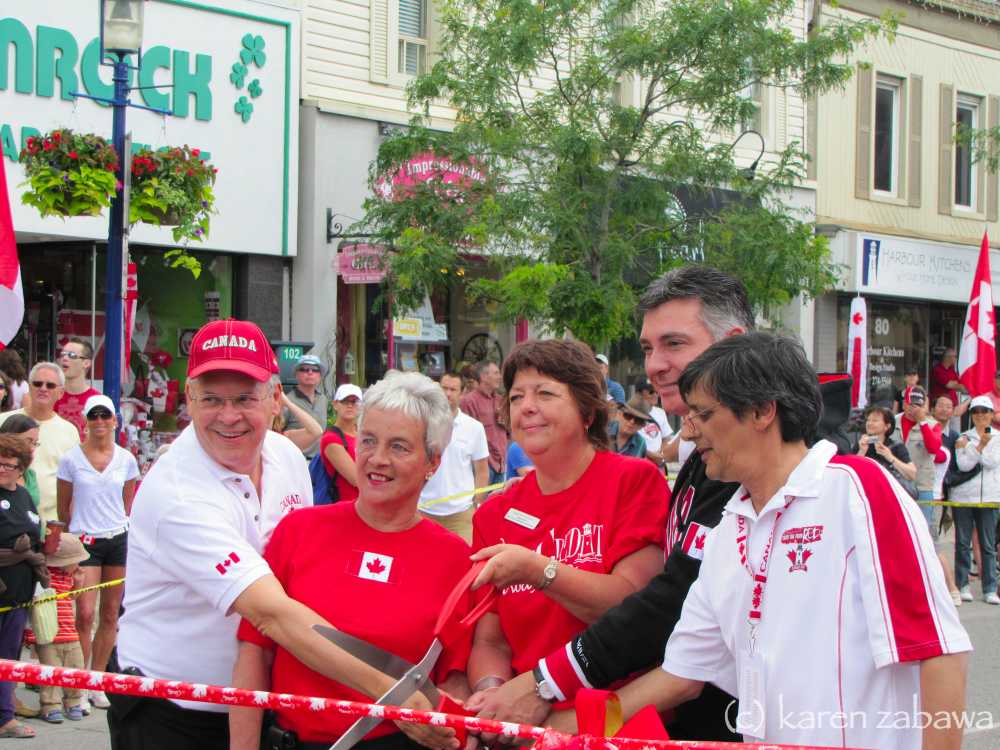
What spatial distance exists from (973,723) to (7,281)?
20.5 feet

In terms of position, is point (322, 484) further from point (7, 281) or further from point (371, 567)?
point (371, 567)

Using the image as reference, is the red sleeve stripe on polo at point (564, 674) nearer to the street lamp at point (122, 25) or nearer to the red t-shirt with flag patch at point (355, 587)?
the red t-shirt with flag patch at point (355, 587)

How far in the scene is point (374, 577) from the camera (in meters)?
3.49

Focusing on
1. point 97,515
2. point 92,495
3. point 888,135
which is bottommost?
point 97,515

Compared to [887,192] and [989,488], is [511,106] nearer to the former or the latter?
[989,488]

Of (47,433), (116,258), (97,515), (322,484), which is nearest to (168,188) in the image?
(116,258)

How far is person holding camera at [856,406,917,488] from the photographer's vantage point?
1206cm

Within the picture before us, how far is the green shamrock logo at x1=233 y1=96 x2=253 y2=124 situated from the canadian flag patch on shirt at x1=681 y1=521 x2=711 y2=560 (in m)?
13.9

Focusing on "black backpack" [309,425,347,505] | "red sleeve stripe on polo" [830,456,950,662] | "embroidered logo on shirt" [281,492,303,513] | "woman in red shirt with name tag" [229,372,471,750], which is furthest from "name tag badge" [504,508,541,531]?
"black backpack" [309,425,347,505]

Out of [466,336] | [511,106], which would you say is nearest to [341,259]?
[466,336]

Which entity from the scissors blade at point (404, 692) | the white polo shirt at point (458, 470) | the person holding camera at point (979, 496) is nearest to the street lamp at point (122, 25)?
the white polo shirt at point (458, 470)

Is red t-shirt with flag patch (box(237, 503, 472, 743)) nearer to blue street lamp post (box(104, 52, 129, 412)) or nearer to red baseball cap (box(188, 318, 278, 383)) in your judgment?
red baseball cap (box(188, 318, 278, 383))

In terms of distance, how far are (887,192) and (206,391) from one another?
23.5 metres

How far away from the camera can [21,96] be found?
45.7 feet
